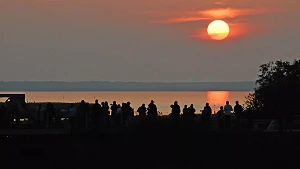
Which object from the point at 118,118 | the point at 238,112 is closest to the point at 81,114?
the point at 118,118

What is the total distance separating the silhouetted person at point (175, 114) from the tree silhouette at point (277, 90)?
14.5m

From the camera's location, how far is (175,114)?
50.8 m

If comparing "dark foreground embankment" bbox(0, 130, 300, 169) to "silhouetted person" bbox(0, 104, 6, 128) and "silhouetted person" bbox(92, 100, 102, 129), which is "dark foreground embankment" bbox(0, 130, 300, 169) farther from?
"silhouetted person" bbox(0, 104, 6, 128)

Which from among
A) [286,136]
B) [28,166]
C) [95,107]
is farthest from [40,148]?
[286,136]

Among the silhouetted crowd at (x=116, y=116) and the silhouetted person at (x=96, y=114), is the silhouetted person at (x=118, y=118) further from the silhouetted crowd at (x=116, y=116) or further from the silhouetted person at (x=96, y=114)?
the silhouetted person at (x=96, y=114)

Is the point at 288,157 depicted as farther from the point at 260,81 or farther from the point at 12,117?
the point at 260,81

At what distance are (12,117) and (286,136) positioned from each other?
1550cm

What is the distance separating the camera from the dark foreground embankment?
5088cm

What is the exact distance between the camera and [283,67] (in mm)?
86812

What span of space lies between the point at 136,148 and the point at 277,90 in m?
27.6

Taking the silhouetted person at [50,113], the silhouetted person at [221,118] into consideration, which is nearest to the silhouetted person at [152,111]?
the silhouetted person at [221,118]

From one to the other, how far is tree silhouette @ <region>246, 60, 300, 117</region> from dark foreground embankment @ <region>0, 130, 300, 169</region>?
1258cm

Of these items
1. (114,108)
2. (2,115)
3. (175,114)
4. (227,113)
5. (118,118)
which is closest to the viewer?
(227,113)

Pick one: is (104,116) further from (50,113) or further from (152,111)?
(50,113)
